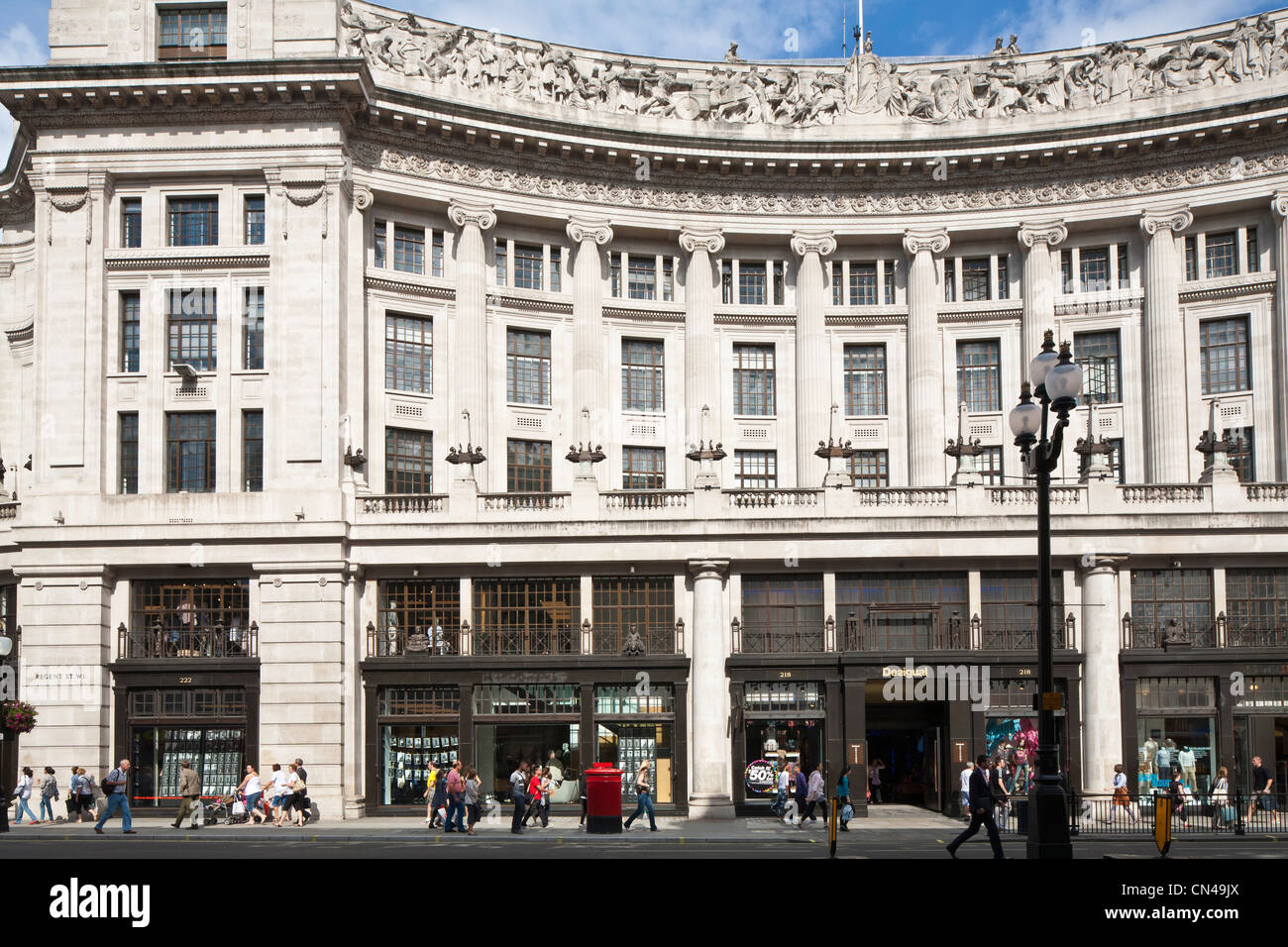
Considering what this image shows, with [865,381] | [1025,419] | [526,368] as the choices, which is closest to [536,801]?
[1025,419]

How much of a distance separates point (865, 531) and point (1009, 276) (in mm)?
14338

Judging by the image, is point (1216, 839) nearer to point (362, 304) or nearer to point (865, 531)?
point (865, 531)

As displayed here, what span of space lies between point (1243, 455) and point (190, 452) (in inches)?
1377

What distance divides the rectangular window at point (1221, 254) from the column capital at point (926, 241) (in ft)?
30.0

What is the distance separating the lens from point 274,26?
41688mm

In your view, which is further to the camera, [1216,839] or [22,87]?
[22,87]

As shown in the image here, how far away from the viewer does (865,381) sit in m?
48.8

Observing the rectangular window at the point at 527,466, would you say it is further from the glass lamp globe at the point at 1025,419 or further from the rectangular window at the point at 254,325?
the glass lamp globe at the point at 1025,419

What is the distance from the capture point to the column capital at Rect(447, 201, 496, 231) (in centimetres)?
4497

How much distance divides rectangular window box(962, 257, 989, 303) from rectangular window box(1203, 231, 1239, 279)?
761 centimetres

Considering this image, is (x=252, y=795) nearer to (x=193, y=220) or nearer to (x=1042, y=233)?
(x=193, y=220)
